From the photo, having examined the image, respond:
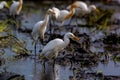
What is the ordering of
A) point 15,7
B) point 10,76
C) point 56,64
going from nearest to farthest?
point 10,76 → point 56,64 → point 15,7

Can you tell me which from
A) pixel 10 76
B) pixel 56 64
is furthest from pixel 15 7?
pixel 10 76

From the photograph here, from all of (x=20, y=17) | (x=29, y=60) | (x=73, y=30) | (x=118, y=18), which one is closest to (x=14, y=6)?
(x=20, y=17)

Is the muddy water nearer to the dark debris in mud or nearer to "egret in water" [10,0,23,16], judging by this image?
the dark debris in mud

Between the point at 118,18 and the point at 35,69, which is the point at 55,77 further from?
the point at 118,18

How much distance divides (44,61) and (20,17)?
9.56 m

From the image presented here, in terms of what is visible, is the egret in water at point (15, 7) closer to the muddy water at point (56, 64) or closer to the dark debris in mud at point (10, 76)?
the muddy water at point (56, 64)

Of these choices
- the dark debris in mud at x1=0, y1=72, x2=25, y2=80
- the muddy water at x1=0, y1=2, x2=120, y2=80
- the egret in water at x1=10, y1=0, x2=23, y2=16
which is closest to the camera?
the dark debris in mud at x1=0, y1=72, x2=25, y2=80

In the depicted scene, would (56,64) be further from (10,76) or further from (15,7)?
(15,7)

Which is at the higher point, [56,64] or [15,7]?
[15,7]

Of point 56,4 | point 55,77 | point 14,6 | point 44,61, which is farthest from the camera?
point 56,4

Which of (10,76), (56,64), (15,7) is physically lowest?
(10,76)

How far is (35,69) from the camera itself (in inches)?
555

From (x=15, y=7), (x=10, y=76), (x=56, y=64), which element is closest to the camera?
(x=10, y=76)

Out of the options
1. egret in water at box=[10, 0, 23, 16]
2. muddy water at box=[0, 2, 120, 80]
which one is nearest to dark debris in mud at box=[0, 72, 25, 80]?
muddy water at box=[0, 2, 120, 80]
